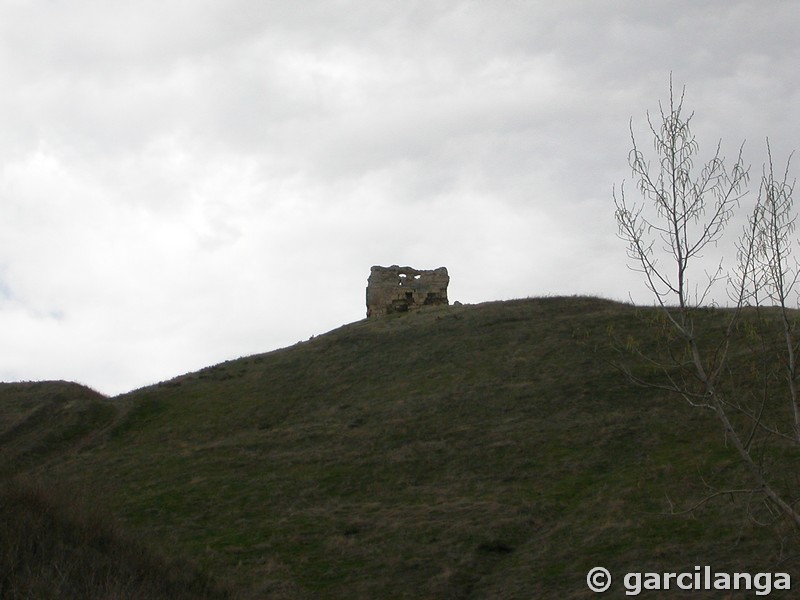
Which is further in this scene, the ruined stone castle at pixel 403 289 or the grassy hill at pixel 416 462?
the ruined stone castle at pixel 403 289

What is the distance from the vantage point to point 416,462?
22.5m

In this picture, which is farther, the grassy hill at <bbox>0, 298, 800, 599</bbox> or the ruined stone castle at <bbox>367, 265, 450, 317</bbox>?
the ruined stone castle at <bbox>367, 265, 450, 317</bbox>

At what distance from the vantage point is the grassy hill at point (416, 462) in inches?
601

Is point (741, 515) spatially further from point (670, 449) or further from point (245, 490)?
point (245, 490)

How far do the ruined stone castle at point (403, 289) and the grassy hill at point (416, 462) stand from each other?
5259mm

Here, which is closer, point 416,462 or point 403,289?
point 416,462

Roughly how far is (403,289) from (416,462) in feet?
72.3

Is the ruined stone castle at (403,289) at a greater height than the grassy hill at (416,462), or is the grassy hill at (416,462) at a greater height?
the ruined stone castle at (403,289)

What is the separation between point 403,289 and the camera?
43969 millimetres

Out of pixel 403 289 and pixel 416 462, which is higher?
pixel 403 289

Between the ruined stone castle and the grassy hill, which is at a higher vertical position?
the ruined stone castle

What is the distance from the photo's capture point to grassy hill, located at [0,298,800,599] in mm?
15273

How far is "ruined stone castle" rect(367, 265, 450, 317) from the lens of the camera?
43625mm

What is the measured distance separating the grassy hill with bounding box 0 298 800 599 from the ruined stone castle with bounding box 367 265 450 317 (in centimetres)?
526
